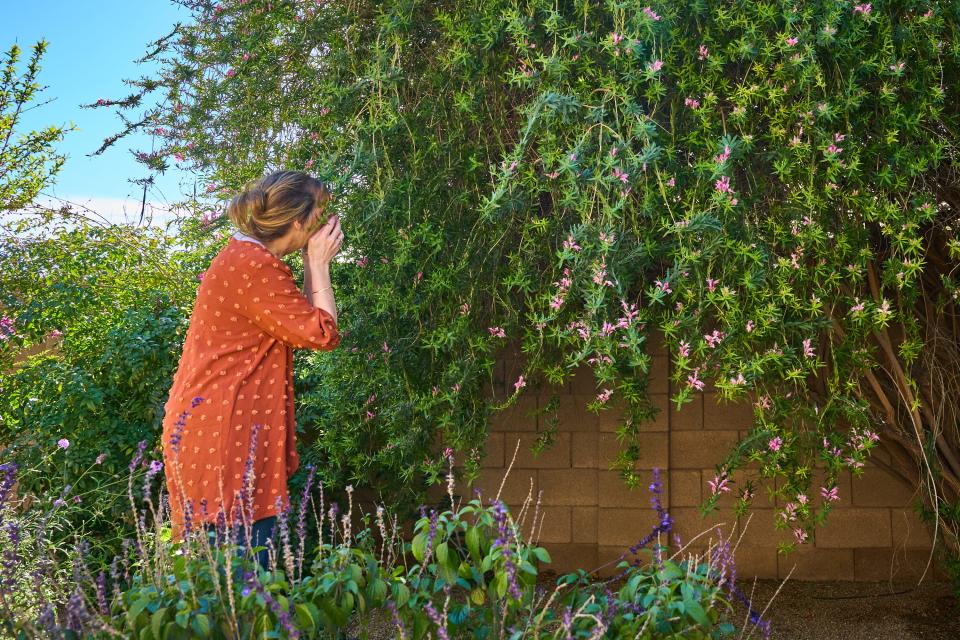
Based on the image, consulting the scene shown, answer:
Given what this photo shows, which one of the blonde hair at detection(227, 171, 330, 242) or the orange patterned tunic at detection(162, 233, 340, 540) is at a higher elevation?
the blonde hair at detection(227, 171, 330, 242)

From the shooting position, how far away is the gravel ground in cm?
446

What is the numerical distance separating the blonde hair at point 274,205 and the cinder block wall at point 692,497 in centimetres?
215

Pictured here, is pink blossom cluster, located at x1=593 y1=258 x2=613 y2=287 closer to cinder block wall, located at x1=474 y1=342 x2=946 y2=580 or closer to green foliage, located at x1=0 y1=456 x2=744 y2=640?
green foliage, located at x1=0 y1=456 x2=744 y2=640

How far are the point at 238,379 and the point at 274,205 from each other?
56 cm

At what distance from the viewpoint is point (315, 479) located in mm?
4812

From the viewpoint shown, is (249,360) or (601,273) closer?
(249,360)

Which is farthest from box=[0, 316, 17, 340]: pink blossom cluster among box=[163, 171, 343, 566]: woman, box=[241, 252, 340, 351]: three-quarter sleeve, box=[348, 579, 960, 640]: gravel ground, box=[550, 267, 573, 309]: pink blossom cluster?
box=[550, 267, 573, 309]: pink blossom cluster

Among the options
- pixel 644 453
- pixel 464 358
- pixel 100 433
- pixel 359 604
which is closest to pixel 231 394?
pixel 359 604

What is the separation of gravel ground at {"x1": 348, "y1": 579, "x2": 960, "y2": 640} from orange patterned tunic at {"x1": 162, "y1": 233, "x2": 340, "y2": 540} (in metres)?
1.40

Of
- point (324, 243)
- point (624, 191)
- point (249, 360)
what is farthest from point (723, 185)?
point (249, 360)

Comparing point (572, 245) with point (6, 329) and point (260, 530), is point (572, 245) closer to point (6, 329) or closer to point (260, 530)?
point (260, 530)

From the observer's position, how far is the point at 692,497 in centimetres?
524

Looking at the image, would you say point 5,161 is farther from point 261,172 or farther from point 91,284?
point 261,172

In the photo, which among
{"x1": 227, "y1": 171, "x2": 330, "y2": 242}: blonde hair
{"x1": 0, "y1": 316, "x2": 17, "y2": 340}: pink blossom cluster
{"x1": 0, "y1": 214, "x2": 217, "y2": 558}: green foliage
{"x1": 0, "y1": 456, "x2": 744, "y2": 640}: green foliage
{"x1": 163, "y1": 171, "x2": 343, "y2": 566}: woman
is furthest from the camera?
{"x1": 0, "y1": 316, "x2": 17, "y2": 340}: pink blossom cluster
